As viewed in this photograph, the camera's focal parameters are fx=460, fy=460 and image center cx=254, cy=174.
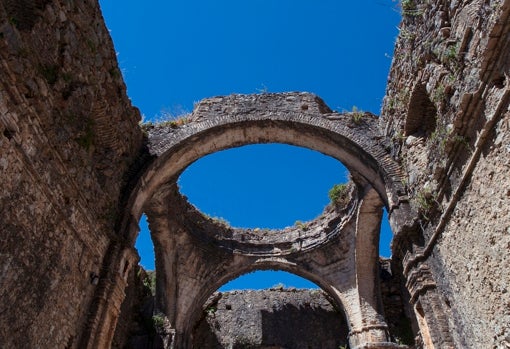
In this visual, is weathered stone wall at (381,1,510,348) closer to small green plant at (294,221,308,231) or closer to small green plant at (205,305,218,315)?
small green plant at (294,221,308,231)

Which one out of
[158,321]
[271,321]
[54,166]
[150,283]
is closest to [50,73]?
[54,166]

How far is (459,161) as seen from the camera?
5074mm

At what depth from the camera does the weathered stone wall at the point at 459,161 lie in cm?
414

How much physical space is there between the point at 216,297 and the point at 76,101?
32.1 ft

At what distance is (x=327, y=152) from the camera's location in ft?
28.0

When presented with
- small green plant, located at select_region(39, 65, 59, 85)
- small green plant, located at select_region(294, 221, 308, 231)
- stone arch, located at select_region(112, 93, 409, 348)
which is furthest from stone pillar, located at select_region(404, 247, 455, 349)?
small green plant, located at select_region(294, 221, 308, 231)

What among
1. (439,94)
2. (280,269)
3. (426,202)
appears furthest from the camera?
(280,269)

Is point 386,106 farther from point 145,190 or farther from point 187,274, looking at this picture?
point 187,274

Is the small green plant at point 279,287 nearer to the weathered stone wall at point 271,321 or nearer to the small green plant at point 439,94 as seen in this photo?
the weathered stone wall at point 271,321

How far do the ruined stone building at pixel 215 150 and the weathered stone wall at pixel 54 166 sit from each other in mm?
20

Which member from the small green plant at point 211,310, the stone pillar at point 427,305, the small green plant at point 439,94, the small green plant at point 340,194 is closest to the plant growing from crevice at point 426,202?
the stone pillar at point 427,305

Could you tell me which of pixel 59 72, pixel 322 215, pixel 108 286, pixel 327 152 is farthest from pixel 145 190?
pixel 322 215

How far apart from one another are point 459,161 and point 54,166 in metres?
4.41

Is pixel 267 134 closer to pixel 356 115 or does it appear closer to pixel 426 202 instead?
pixel 356 115
